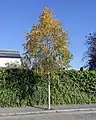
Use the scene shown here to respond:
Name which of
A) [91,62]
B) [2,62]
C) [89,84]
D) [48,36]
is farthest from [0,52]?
[48,36]

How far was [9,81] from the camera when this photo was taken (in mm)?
22031

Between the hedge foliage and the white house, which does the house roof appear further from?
the hedge foliage

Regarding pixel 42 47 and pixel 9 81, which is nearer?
pixel 42 47

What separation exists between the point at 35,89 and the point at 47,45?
3.71 meters

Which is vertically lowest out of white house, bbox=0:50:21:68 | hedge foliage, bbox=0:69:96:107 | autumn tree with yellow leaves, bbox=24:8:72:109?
hedge foliage, bbox=0:69:96:107

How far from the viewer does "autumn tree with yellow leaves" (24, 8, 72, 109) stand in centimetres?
1992

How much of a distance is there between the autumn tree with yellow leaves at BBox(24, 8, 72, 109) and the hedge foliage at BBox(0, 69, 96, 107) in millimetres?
1838

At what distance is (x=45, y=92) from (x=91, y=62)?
25116 mm

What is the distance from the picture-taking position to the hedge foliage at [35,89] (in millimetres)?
21750

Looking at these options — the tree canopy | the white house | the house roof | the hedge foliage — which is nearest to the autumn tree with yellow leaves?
the tree canopy

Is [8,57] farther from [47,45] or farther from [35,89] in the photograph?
[47,45]

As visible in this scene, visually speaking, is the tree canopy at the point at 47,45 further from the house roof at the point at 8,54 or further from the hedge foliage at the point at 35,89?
the house roof at the point at 8,54

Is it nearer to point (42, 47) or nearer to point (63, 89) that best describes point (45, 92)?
Result: point (63, 89)

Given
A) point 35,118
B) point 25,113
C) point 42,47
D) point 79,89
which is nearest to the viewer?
point 35,118
